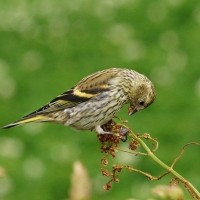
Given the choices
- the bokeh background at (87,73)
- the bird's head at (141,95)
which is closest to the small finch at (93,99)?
the bird's head at (141,95)

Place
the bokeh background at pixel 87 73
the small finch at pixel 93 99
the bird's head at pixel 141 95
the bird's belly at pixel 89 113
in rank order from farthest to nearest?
the bokeh background at pixel 87 73, the small finch at pixel 93 99, the bird's belly at pixel 89 113, the bird's head at pixel 141 95

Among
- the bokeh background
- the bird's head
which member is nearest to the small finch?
the bird's head

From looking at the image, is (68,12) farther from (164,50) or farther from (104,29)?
(164,50)

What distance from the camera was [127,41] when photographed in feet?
41.3

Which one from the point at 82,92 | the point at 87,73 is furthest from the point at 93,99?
the point at 87,73

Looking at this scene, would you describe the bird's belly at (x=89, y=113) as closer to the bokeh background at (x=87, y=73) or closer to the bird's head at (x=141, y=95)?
the bird's head at (x=141, y=95)

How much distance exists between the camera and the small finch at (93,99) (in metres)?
4.22

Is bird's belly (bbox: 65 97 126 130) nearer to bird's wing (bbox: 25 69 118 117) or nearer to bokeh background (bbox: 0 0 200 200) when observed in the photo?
bird's wing (bbox: 25 69 118 117)

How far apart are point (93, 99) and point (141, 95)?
44 cm

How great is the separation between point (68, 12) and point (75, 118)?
32.0 ft

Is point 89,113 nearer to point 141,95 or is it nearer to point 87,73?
point 141,95

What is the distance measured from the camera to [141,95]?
162 inches

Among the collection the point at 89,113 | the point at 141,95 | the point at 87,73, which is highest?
the point at 141,95

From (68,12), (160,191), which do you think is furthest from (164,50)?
(160,191)
